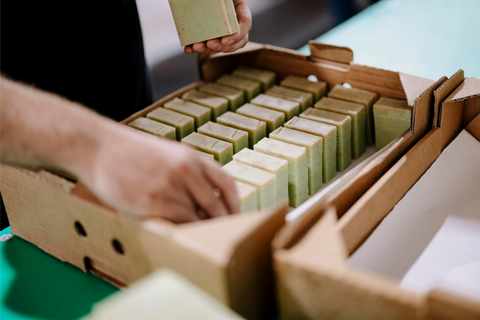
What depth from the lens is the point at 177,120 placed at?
1512 millimetres

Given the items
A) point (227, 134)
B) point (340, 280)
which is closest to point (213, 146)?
point (227, 134)

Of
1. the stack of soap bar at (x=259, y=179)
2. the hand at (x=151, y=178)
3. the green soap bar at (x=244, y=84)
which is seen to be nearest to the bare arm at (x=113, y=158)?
the hand at (x=151, y=178)

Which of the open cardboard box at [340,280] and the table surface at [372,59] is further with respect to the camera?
the table surface at [372,59]

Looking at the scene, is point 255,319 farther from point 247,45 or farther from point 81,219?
point 247,45

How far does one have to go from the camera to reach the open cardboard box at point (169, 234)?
740 millimetres

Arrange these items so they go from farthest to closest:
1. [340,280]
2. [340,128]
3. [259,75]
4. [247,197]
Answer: [259,75] < [340,128] < [247,197] < [340,280]

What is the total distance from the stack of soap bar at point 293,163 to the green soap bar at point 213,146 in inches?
3.5

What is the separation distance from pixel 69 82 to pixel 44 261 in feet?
2.17

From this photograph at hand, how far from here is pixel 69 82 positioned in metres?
1.52

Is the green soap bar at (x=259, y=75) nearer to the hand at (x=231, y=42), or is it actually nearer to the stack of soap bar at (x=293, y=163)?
the hand at (x=231, y=42)

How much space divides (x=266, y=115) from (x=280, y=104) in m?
0.09

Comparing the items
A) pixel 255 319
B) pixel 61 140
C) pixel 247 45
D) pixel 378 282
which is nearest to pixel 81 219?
pixel 61 140

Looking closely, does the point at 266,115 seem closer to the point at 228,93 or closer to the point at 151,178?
the point at 228,93

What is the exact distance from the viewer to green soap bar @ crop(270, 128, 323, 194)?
4.45 ft
